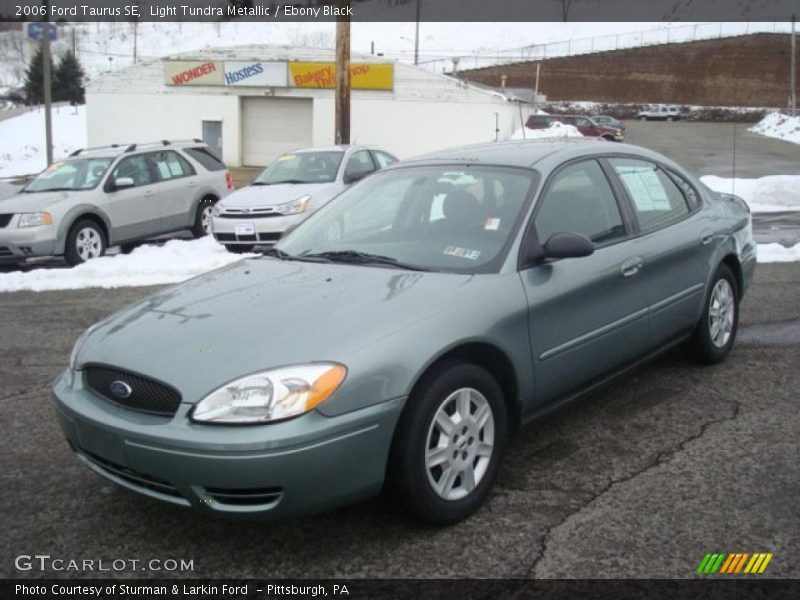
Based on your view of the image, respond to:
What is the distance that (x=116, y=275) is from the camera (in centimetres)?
922

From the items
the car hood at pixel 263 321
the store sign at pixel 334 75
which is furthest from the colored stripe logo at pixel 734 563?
the store sign at pixel 334 75

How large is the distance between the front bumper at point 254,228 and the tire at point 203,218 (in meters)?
1.93

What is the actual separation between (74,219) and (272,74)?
21635 mm

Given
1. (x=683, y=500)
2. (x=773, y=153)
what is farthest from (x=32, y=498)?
(x=773, y=153)

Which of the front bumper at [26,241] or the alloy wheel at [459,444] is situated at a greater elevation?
the alloy wheel at [459,444]

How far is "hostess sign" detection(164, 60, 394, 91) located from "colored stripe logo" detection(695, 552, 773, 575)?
28.4 meters

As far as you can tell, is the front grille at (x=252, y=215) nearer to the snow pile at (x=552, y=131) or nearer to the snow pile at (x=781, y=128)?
the snow pile at (x=552, y=131)

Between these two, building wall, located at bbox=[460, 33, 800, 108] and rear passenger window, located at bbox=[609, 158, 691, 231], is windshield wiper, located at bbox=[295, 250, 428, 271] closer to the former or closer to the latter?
rear passenger window, located at bbox=[609, 158, 691, 231]

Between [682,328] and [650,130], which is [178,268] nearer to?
[682,328]

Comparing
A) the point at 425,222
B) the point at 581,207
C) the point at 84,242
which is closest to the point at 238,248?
the point at 84,242

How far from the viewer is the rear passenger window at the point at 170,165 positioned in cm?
1233

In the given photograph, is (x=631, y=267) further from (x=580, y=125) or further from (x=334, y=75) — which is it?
(x=580, y=125)

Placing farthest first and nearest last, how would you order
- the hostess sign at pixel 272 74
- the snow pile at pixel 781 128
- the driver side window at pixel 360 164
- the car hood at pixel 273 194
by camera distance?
the snow pile at pixel 781 128 < the hostess sign at pixel 272 74 < the driver side window at pixel 360 164 < the car hood at pixel 273 194

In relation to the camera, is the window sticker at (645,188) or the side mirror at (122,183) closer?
the window sticker at (645,188)
